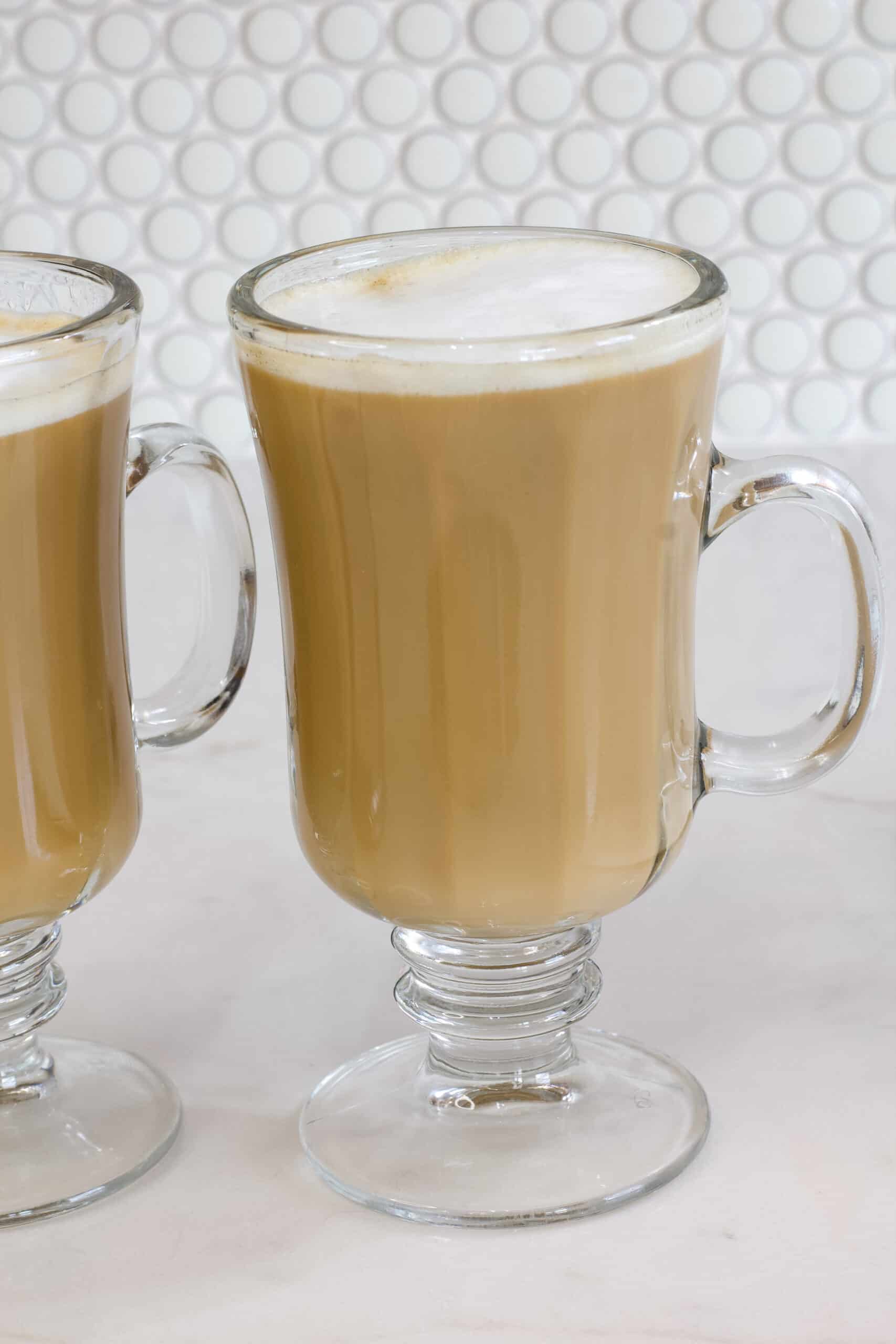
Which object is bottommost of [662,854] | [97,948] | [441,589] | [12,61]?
[97,948]

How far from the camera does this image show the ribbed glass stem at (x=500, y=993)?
656 mm

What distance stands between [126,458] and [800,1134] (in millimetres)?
344

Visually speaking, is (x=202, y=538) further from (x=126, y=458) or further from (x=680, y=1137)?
(x=680, y=1137)

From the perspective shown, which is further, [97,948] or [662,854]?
[97,948]

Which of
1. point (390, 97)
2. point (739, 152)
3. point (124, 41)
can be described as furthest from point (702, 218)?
point (124, 41)

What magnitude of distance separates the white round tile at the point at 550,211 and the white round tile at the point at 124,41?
1.03ft

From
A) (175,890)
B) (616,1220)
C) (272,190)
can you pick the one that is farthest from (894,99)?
(616,1220)

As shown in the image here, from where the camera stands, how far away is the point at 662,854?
64cm

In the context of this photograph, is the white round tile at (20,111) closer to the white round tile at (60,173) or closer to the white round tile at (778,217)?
the white round tile at (60,173)

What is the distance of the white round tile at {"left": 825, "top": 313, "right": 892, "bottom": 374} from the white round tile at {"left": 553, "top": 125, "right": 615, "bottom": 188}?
0.22 meters

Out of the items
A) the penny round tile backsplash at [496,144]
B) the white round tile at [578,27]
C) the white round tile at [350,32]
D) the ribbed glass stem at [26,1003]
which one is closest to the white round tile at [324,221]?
the penny round tile backsplash at [496,144]

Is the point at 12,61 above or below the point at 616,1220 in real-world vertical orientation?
above

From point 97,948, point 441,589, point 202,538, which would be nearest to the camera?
point 441,589

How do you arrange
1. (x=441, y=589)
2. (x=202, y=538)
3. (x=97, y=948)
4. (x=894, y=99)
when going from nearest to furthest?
(x=441, y=589), (x=202, y=538), (x=97, y=948), (x=894, y=99)
